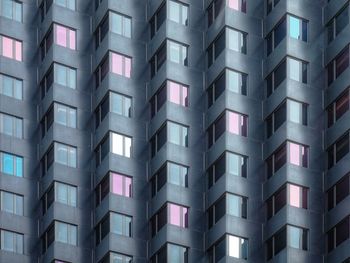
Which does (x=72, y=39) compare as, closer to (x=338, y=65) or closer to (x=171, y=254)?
(x=171, y=254)

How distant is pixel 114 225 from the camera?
125500 mm

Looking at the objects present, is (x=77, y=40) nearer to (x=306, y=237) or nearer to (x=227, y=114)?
(x=227, y=114)

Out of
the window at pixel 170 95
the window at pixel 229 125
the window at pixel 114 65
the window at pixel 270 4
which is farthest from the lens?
the window at pixel 270 4

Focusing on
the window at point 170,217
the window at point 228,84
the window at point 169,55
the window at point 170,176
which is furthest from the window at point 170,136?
the window at point 169,55

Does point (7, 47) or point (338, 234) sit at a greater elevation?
point (7, 47)

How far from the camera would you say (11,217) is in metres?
126

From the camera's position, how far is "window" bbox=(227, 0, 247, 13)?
130125 mm

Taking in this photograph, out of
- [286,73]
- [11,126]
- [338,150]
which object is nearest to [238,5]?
[286,73]

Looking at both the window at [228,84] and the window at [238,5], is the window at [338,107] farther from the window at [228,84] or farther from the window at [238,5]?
the window at [238,5]

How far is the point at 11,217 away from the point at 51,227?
266cm

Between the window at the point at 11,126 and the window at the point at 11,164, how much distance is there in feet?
5.13

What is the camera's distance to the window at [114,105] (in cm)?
12862

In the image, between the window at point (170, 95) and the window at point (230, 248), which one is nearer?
the window at point (230, 248)

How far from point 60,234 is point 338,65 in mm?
21049
